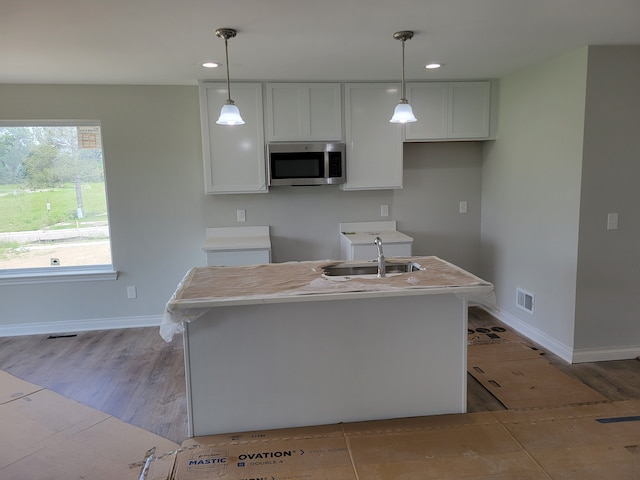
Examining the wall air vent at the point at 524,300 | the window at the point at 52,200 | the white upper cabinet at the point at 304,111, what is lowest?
the wall air vent at the point at 524,300

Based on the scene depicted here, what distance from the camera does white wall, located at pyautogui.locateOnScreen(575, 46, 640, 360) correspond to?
2990 mm

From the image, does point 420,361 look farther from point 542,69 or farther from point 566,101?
point 542,69

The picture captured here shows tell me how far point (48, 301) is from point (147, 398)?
6.41ft

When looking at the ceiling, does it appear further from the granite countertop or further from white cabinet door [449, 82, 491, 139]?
the granite countertop

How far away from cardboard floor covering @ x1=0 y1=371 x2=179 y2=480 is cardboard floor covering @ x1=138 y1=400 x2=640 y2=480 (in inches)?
7.5

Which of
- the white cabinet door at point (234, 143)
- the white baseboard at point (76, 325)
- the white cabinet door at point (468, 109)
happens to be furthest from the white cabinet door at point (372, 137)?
the white baseboard at point (76, 325)

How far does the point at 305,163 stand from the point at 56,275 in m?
2.57

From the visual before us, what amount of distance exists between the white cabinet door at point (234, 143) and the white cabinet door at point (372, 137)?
81 centimetres

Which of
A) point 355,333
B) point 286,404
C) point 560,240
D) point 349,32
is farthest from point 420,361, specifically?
point 349,32

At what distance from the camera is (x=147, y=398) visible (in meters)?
2.84

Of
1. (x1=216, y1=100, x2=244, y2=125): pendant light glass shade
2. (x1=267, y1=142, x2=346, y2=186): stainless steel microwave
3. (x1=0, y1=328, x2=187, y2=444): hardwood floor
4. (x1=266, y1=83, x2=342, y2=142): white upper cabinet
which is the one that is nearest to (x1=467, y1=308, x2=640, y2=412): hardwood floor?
(x1=0, y1=328, x2=187, y2=444): hardwood floor

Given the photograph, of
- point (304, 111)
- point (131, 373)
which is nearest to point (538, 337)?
point (304, 111)

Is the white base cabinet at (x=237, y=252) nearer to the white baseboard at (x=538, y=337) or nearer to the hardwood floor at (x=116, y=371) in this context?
the hardwood floor at (x=116, y=371)

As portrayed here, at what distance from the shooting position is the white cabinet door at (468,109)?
404cm
